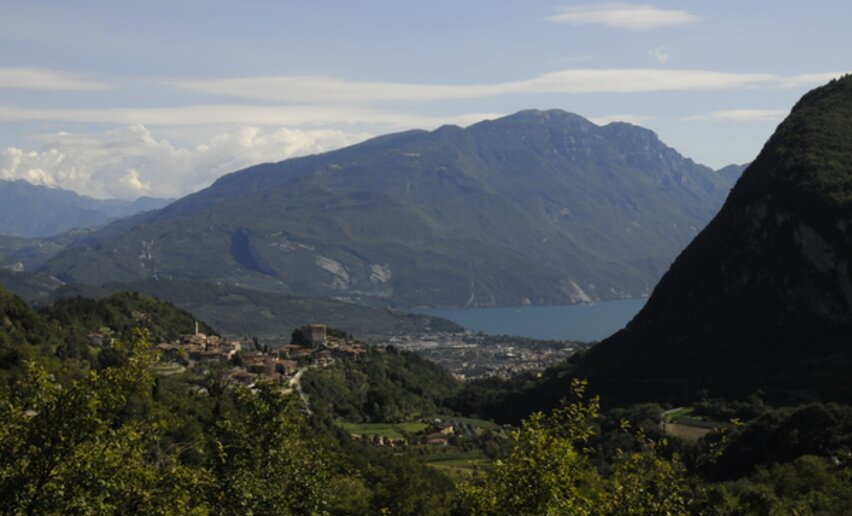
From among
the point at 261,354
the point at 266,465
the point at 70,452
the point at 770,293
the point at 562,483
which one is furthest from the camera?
the point at 261,354

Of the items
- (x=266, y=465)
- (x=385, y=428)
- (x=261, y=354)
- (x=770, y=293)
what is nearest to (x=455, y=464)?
(x=385, y=428)

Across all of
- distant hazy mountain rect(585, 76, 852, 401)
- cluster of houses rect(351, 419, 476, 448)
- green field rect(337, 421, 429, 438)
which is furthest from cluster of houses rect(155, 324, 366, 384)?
distant hazy mountain rect(585, 76, 852, 401)

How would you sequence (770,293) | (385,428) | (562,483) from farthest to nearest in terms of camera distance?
(770,293) < (385,428) < (562,483)

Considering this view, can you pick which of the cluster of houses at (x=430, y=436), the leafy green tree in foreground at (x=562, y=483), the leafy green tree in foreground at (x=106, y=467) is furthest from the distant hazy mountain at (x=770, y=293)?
the leafy green tree in foreground at (x=106, y=467)

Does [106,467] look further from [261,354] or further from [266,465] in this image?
[261,354]

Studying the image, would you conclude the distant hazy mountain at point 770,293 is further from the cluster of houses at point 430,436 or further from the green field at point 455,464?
the green field at point 455,464

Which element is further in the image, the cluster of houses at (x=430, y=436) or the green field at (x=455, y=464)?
the cluster of houses at (x=430, y=436)
